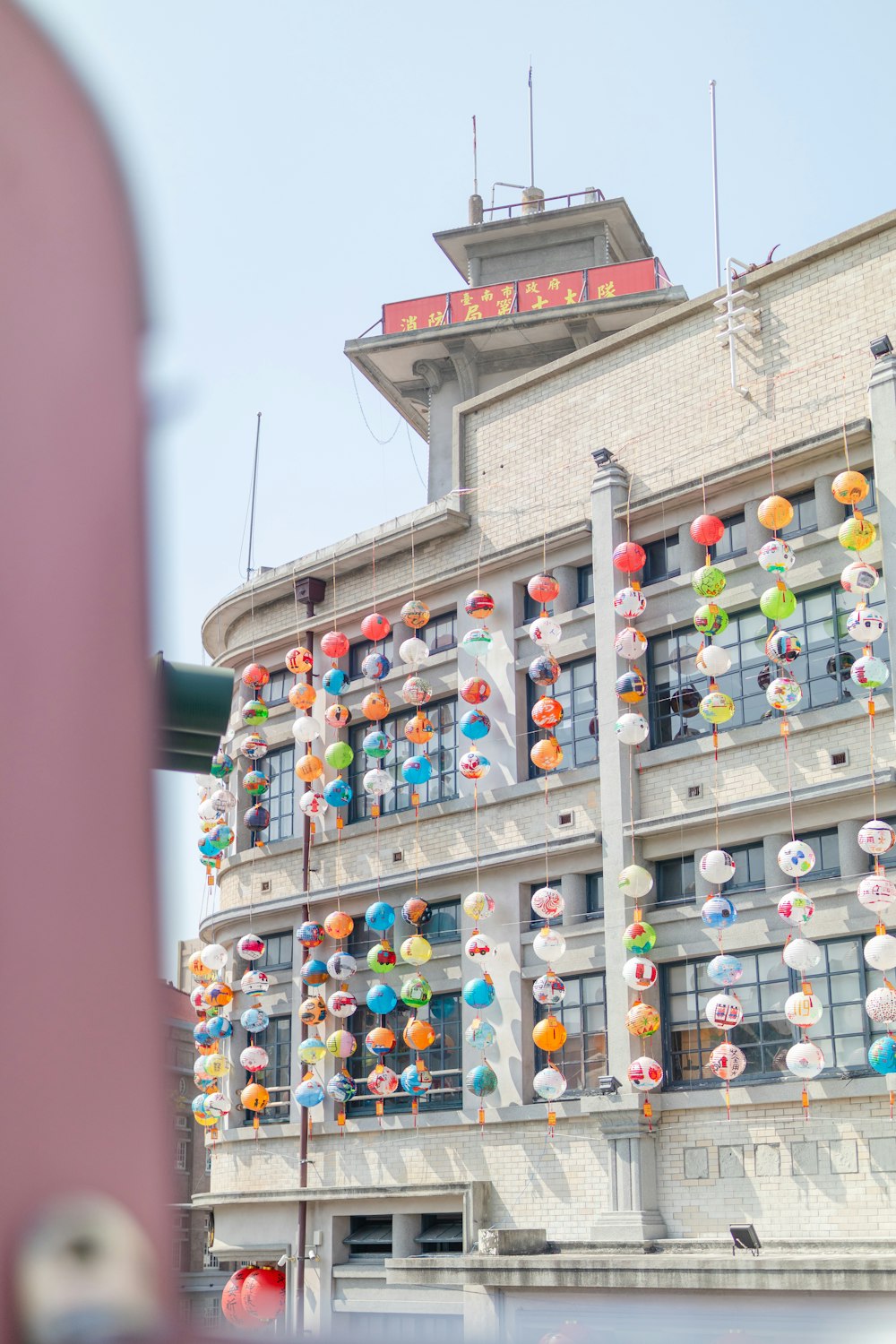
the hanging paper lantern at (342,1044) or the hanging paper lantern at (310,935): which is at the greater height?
the hanging paper lantern at (310,935)

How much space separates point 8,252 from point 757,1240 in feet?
62.7

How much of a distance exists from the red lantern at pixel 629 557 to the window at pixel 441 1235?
35.1 feet

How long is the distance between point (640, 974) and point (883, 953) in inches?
139

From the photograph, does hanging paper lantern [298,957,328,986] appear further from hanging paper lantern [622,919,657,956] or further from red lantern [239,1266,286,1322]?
hanging paper lantern [622,919,657,956]

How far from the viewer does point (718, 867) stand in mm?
19875

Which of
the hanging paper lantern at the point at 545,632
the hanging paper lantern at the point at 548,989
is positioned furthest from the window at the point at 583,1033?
the hanging paper lantern at the point at 545,632

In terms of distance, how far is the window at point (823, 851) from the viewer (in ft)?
67.4

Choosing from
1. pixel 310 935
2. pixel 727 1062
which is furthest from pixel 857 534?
pixel 310 935

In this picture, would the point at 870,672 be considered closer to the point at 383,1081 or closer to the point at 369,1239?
the point at 383,1081

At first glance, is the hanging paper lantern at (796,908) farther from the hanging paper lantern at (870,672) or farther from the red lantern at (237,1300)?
the red lantern at (237,1300)

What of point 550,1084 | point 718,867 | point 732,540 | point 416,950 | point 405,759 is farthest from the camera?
point 405,759

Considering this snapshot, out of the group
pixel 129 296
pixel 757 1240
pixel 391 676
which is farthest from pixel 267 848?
pixel 129 296

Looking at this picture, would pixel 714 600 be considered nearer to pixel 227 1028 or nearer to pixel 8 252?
pixel 227 1028

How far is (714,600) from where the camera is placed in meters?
22.6
